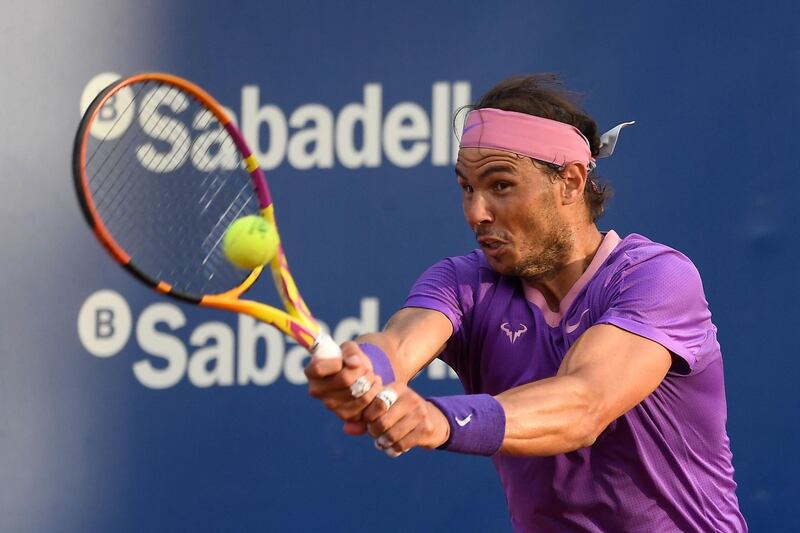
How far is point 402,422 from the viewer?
2283 mm

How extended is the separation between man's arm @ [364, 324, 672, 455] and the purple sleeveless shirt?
0.09 m

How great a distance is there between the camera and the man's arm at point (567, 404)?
230 cm

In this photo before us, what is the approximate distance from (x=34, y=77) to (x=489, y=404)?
2.42 m

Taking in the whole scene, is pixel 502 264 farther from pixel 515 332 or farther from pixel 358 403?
pixel 358 403

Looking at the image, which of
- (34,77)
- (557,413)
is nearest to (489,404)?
(557,413)

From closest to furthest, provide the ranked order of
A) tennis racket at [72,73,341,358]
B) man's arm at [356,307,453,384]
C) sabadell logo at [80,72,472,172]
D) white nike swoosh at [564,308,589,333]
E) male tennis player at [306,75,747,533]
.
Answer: male tennis player at [306,75,747,533] < man's arm at [356,307,453,384] < white nike swoosh at [564,308,589,333] < tennis racket at [72,73,341,358] < sabadell logo at [80,72,472,172]

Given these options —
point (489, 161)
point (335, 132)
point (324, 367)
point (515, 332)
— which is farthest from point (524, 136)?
point (335, 132)

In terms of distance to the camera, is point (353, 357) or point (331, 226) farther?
point (331, 226)

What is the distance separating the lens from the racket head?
3963 mm

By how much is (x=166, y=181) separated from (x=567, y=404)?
205 centimetres

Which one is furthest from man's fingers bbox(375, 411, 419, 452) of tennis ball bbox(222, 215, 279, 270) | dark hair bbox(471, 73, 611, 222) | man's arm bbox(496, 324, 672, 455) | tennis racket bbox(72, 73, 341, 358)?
tennis racket bbox(72, 73, 341, 358)

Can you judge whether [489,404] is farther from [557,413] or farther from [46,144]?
[46,144]

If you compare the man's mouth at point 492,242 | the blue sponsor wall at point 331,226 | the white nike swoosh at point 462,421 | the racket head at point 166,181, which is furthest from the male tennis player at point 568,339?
the racket head at point 166,181

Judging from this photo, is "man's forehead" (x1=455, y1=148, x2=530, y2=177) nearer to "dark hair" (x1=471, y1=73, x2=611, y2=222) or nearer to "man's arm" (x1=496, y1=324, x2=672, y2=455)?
"dark hair" (x1=471, y1=73, x2=611, y2=222)
